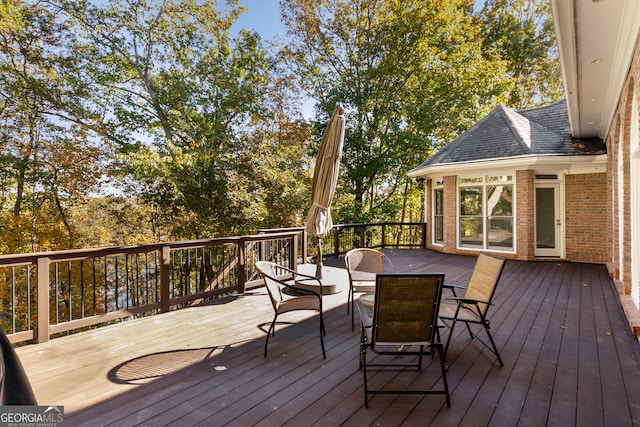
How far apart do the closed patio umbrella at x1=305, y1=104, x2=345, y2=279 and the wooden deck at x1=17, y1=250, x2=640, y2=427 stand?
1.23 meters

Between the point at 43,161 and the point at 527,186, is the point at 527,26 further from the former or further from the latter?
the point at 43,161

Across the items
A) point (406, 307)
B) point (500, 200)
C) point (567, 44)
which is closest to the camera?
point (406, 307)

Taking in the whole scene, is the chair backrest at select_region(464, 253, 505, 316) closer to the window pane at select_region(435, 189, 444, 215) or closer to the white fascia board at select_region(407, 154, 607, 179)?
the white fascia board at select_region(407, 154, 607, 179)

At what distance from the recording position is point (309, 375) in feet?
9.21

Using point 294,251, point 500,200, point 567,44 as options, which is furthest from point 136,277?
point 500,200

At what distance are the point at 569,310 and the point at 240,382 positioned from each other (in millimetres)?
4499

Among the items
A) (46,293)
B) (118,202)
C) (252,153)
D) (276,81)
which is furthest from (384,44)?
(46,293)

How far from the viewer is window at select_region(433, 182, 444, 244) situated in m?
10.6

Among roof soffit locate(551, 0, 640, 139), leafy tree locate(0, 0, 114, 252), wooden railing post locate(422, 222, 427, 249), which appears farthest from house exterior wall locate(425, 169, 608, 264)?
leafy tree locate(0, 0, 114, 252)

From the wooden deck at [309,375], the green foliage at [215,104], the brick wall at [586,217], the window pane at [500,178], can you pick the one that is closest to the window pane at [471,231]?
the window pane at [500,178]

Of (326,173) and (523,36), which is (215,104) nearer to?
(326,173)

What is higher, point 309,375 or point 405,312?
point 405,312

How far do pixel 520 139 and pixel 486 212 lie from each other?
2160 millimetres

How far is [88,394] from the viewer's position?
98.9 inches
